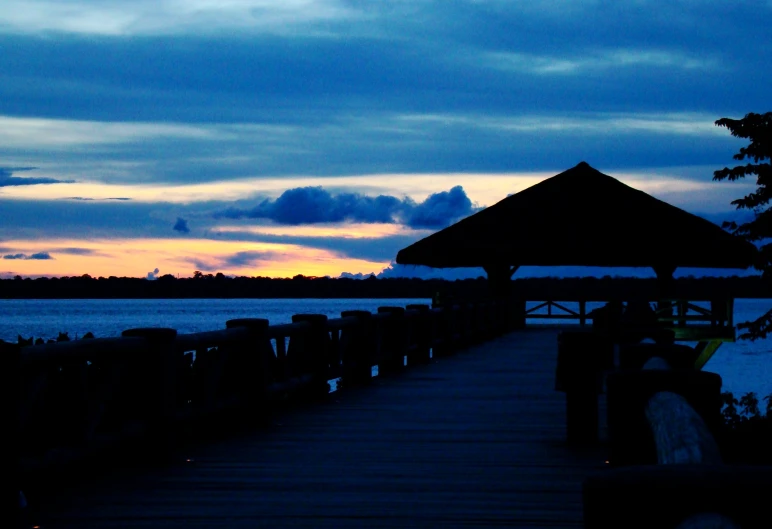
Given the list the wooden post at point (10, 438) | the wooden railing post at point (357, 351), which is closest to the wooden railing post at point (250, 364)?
the wooden railing post at point (357, 351)

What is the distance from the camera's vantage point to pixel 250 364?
1041 centimetres

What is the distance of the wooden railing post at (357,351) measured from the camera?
14.3 m

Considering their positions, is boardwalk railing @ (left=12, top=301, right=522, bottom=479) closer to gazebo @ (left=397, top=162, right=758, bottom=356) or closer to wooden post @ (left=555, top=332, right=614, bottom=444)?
wooden post @ (left=555, top=332, right=614, bottom=444)

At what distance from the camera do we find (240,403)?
33.5 ft

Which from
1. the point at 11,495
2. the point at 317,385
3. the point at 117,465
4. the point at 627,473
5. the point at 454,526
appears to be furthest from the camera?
the point at 317,385

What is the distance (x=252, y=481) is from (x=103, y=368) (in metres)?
1.40

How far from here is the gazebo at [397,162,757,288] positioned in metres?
30.6

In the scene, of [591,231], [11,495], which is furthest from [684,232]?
[11,495]

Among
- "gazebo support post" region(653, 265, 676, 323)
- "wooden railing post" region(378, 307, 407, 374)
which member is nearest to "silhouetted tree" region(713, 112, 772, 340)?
"gazebo support post" region(653, 265, 676, 323)

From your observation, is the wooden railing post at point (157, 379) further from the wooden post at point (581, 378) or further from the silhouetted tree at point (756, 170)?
the silhouetted tree at point (756, 170)

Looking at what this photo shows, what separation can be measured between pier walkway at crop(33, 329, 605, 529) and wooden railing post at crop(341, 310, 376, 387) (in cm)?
210

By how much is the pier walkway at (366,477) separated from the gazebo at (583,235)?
19317 mm

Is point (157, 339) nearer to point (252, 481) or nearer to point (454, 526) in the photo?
point (252, 481)

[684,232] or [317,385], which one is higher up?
[684,232]
